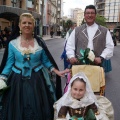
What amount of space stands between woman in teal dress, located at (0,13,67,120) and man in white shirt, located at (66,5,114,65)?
1.69ft

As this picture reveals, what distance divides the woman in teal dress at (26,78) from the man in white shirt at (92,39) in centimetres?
51

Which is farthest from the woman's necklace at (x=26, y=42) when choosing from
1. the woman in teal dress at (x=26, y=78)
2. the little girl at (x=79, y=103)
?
the little girl at (x=79, y=103)

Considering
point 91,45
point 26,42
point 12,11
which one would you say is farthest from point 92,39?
point 12,11

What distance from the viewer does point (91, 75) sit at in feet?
11.3

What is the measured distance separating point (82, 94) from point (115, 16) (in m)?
84.4

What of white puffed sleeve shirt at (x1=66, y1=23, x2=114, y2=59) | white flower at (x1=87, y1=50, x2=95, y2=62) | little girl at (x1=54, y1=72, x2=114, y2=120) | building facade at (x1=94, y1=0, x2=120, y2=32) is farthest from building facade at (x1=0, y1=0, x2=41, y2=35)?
building facade at (x1=94, y1=0, x2=120, y2=32)

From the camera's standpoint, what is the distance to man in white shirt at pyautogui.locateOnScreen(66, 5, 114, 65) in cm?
384

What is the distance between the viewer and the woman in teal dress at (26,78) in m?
3.45

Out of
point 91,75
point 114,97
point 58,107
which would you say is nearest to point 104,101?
point 91,75

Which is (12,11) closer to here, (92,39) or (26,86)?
(92,39)

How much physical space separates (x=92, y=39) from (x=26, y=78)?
1.14 m

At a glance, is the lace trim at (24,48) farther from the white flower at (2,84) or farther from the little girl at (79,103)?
the little girl at (79,103)

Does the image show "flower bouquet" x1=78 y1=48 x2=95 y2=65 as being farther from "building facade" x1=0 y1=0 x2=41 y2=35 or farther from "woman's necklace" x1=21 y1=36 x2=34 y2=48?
"building facade" x1=0 y1=0 x2=41 y2=35

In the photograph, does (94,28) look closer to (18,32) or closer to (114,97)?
(18,32)
